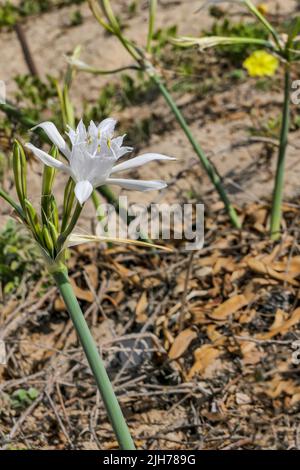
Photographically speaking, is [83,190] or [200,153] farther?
[200,153]

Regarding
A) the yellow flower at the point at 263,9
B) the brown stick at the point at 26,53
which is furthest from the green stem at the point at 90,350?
the brown stick at the point at 26,53

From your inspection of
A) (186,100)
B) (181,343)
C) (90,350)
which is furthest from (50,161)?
(186,100)

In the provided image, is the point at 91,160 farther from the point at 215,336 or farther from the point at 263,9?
the point at 263,9

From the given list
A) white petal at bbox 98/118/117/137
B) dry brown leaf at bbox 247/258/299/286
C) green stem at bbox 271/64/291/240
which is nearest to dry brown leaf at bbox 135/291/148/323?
dry brown leaf at bbox 247/258/299/286

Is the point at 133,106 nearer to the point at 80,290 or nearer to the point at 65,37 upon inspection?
the point at 65,37

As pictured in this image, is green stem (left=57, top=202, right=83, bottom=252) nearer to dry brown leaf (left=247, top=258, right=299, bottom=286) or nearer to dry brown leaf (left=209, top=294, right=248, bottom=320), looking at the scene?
dry brown leaf (left=209, top=294, right=248, bottom=320)

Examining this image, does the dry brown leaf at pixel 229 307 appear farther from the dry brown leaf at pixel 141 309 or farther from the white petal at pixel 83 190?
the white petal at pixel 83 190
